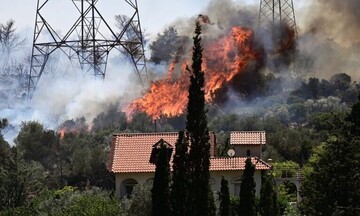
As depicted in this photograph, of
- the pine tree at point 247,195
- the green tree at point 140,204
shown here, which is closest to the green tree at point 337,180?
the pine tree at point 247,195

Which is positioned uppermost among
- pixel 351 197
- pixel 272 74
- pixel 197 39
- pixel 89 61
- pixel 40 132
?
pixel 272 74

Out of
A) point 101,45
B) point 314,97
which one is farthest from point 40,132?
point 314,97

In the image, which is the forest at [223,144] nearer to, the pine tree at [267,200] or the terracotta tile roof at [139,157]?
the pine tree at [267,200]

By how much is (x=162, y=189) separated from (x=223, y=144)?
39083mm

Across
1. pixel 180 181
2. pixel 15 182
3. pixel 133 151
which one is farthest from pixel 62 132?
pixel 180 181

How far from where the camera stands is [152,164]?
57.3m

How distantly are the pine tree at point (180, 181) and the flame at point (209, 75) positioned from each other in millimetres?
45594

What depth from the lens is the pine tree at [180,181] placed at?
34188mm

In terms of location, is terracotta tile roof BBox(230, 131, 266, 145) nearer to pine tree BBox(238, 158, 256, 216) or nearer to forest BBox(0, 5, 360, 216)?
forest BBox(0, 5, 360, 216)

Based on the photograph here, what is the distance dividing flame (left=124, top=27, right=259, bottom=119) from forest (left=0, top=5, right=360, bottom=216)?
1211 mm

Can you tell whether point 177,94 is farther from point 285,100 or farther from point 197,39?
point 197,39

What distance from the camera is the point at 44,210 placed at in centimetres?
4947

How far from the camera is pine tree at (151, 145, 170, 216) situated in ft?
111

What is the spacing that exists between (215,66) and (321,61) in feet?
58.2
